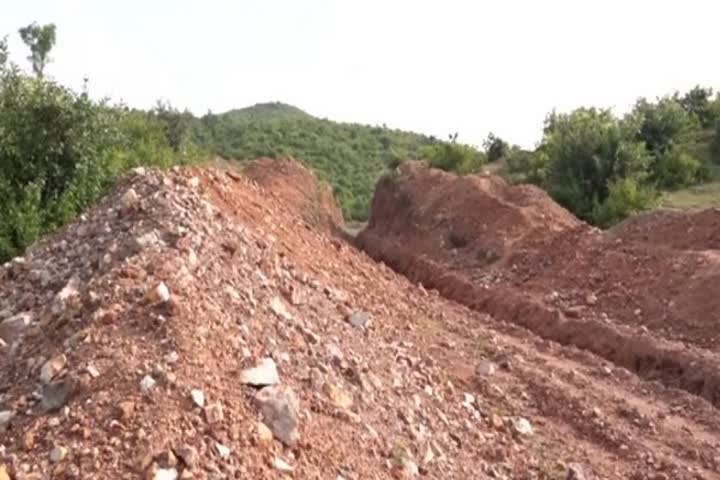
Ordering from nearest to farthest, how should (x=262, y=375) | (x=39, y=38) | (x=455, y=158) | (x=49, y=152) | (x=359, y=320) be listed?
(x=262, y=375)
(x=359, y=320)
(x=49, y=152)
(x=455, y=158)
(x=39, y=38)

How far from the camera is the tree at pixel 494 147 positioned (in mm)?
34906

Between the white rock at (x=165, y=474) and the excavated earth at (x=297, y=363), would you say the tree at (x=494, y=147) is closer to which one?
the excavated earth at (x=297, y=363)

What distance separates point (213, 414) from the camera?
4520 mm

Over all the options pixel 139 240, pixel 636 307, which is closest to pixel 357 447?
pixel 139 240

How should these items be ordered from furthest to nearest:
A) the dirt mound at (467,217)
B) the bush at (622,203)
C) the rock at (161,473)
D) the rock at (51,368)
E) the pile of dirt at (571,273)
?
the bush at (622,203), the dirt mound at (467,217), the pile of dirt at (571,273), the rock at (51,368), the rock at (161,473)

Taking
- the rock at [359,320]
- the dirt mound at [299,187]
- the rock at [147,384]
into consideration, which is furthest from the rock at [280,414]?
the dirt mound at [299,187]

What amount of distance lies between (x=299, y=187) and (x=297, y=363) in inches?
647

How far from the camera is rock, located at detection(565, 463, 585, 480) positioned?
252 inches

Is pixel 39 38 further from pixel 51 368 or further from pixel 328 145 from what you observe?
pixel 51 368

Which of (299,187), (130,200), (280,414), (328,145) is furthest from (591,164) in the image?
(328,145)

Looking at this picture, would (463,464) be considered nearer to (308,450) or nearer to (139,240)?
(308,450)

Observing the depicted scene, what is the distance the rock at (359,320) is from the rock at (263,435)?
2691 mm

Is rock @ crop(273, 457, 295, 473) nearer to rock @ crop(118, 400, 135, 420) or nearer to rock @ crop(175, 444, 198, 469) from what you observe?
rock @ crop(175, 444, 198, 469)

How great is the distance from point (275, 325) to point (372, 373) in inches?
32.6
